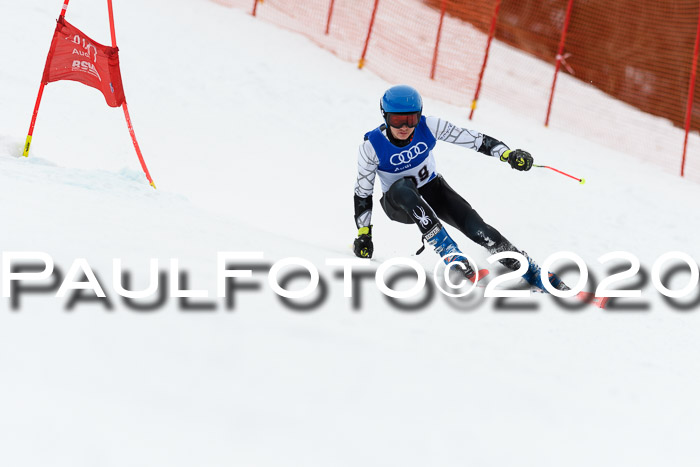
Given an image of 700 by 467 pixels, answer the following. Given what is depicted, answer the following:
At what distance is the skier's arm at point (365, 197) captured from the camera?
441 centimetres

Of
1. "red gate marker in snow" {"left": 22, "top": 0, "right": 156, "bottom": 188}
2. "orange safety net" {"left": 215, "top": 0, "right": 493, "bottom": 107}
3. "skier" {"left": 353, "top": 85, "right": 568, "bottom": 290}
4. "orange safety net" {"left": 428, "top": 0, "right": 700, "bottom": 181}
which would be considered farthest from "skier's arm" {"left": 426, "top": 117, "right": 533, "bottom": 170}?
"orange safety net" {"left": 428, "top": 0, "right": 700, "bottom": 181}

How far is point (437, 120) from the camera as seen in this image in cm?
461

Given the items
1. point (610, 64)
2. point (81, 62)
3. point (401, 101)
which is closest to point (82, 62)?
point (81, 62)

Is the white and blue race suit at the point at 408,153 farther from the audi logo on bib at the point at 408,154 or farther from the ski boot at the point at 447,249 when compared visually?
the ski boot at the point at 447,249

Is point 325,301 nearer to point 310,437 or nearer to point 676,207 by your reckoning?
point 310,437

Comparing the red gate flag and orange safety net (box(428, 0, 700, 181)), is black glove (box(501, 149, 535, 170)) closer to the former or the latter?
the red gate flag

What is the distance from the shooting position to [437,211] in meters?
4.58

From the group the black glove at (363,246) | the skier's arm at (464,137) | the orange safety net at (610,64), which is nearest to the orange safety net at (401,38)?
the orange safety net at (610,64)

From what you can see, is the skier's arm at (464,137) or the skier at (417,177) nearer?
the skier at (417,177)

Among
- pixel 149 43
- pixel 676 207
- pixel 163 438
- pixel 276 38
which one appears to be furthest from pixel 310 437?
pixel 276 38

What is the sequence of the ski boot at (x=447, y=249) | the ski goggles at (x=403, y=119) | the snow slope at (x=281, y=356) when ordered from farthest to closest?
the ski goggles at (x=403, y=119)
the ski boot at (x=447, y=249)
the snow slope at (x=281, y=356)

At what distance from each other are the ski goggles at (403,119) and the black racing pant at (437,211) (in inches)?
13.7

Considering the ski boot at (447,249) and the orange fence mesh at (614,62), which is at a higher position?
the orange fence mesh at (614,62)

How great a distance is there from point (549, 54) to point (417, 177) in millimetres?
10414
